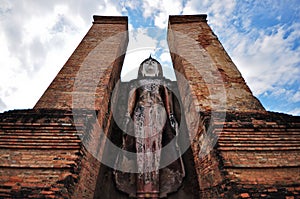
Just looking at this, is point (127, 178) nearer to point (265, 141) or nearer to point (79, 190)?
point (79, 190)

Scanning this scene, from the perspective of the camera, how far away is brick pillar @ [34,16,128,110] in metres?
4.07

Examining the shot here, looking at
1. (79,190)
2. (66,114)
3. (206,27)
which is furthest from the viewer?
(206,27)

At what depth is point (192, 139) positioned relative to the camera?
429 cm

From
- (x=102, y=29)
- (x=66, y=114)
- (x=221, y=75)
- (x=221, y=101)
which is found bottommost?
(x=66, y=114)

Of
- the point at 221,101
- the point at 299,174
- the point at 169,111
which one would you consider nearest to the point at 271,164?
the point at 299,174

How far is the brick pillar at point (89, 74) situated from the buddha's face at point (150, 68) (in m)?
1.16

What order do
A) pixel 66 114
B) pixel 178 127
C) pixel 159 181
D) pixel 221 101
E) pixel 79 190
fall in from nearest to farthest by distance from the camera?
pixel 79 190 < pixel 66 114 < pixel 221 101 < pixel 159 181 < pixel 178 127

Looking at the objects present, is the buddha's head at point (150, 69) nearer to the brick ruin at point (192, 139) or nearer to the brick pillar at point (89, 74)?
the brick pillar at point (89, 74)

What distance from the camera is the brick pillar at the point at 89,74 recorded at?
13.4 feet

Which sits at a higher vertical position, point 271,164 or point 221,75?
point 221,75

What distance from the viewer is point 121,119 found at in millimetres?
6371

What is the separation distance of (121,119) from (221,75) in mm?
3483

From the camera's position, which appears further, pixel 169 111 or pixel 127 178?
pixel 169 111

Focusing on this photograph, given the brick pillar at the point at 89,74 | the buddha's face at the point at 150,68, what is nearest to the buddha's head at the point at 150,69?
the buddha's face at the point at 150,68
